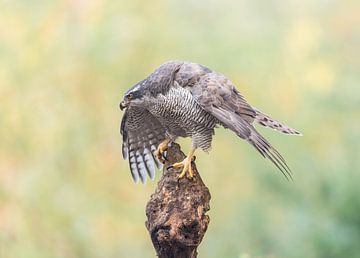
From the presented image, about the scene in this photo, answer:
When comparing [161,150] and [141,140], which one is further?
[141,140]

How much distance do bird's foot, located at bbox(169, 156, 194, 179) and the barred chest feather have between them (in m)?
0.32

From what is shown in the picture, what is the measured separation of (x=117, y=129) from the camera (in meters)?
8.94

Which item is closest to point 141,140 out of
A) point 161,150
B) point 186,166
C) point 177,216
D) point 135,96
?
point 161,150

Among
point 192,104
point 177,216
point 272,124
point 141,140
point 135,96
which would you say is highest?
point 141,140

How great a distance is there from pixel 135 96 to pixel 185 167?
2.06 ft

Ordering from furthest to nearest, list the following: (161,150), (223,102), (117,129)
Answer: (117,129) → (161,150) → (223,102)

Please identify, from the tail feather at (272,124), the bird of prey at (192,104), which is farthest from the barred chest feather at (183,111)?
the tail feather at (272,124)

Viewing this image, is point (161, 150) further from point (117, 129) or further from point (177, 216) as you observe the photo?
point (117, 129)

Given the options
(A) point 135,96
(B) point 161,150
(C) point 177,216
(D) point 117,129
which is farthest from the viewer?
(D) point 117,129

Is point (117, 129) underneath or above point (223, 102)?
above

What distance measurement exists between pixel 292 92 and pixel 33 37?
3304 millimetres

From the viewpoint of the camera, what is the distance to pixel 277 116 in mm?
9688

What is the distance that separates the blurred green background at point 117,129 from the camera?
788 cm

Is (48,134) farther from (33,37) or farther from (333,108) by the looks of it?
(333,108)
